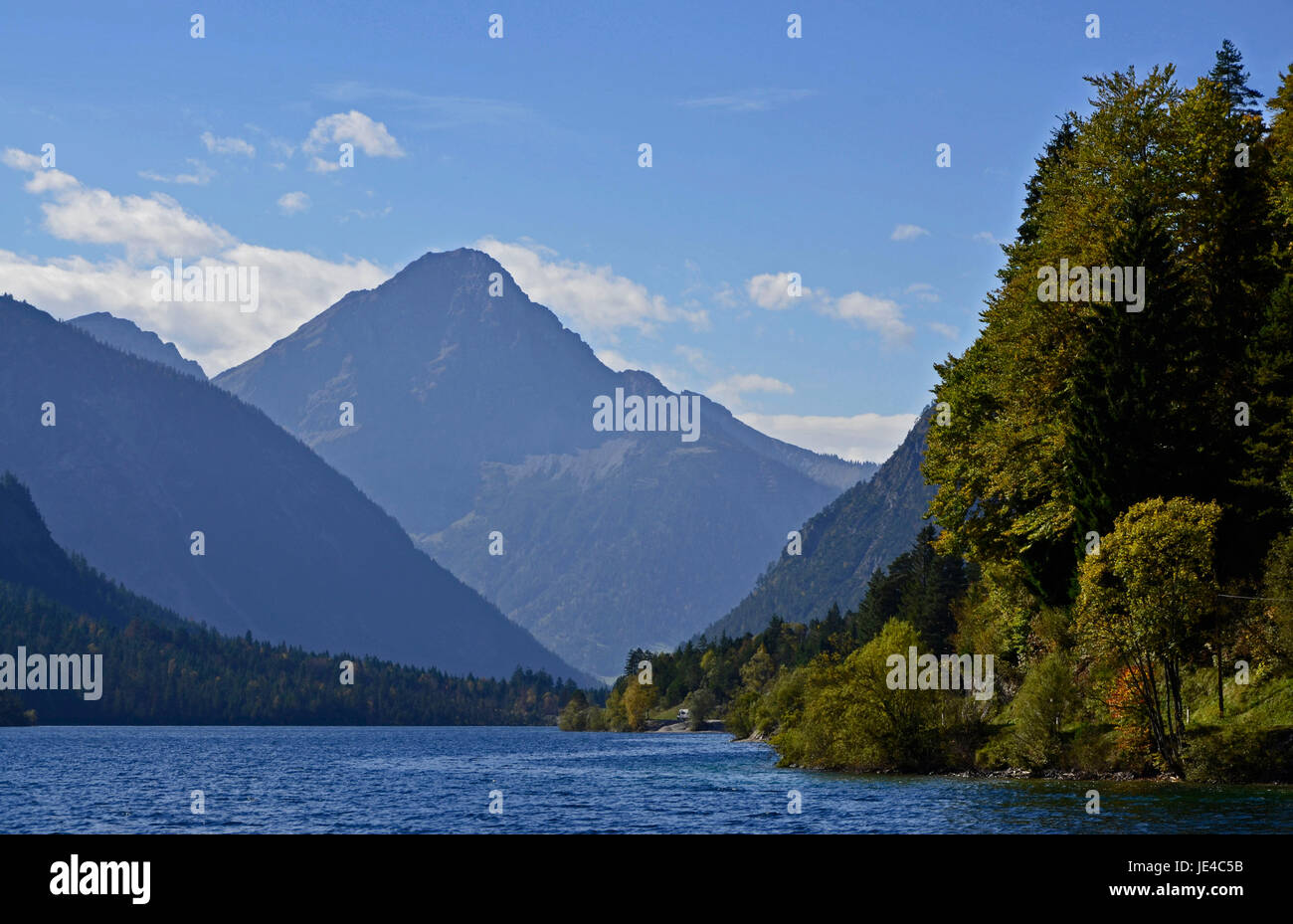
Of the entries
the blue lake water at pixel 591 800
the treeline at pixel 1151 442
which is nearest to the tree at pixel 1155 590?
the treeline at pixel 1151 442

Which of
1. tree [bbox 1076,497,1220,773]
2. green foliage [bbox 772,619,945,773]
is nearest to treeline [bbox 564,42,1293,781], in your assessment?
tree [bbox 1076,497,1220,773]

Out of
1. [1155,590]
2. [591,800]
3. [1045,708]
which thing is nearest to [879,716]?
[1045,708]

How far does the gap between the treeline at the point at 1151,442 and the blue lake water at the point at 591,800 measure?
4.85 m

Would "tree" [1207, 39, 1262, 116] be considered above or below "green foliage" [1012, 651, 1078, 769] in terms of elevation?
above

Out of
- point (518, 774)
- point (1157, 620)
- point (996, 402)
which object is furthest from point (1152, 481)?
point (518, 774)

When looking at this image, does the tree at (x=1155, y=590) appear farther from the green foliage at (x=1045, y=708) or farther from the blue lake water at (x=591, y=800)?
the green foliage at (x=1045, y=708)

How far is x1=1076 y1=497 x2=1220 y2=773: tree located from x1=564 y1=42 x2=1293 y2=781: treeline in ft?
0.32

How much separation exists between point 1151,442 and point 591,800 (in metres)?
38.0

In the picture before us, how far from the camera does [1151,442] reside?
61.3 meters

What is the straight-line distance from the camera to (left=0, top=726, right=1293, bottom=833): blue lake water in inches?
1992

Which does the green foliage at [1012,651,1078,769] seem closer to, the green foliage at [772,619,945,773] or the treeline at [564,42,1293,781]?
the treeline at [564,42,1293,781]

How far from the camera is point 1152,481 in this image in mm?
61594
